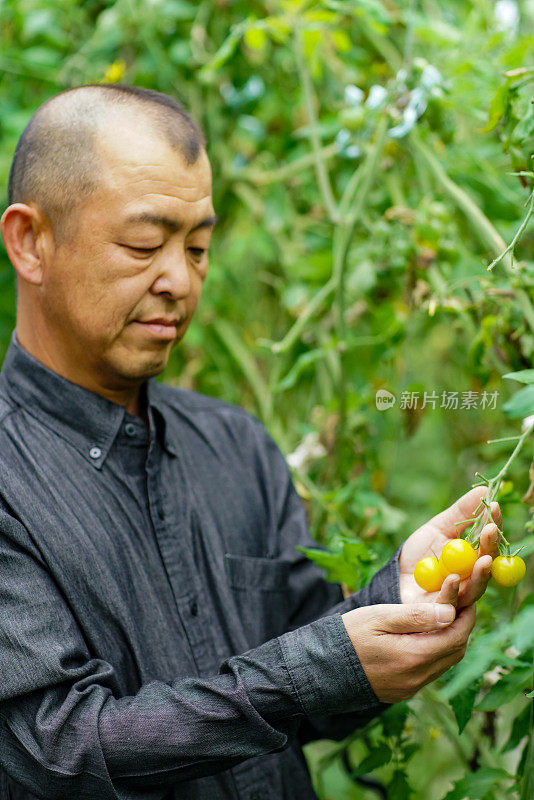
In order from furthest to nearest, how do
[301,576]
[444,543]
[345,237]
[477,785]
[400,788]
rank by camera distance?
[345,237], [301,576], [400,788], [477,785], [444,543]

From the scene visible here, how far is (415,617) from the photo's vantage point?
0.83 meters

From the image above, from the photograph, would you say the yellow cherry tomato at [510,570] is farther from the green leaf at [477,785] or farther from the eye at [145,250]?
the eye at [145,250]

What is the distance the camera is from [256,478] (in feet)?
4.16

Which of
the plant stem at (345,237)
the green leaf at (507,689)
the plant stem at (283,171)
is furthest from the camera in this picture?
the plant stem at (283,171)

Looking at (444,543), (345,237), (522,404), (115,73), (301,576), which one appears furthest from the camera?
(115,73)

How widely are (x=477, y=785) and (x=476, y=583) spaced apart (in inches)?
13.5

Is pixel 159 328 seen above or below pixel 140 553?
above

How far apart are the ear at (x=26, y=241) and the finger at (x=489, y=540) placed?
602mm

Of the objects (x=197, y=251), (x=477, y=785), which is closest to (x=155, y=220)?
(x=197, y=251)

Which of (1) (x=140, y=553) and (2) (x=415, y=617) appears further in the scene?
(1) (x=140, y=553)

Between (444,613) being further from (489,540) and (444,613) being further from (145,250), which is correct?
(145,250)

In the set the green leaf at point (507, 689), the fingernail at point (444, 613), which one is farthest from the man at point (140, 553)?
the green leaf at point (507, 689)

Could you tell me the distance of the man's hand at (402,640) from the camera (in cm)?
83

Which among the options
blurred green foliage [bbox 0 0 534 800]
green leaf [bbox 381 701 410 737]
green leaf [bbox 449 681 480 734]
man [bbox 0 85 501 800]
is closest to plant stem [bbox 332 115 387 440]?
blurred green foliage [bbox 0 0 534 800]
